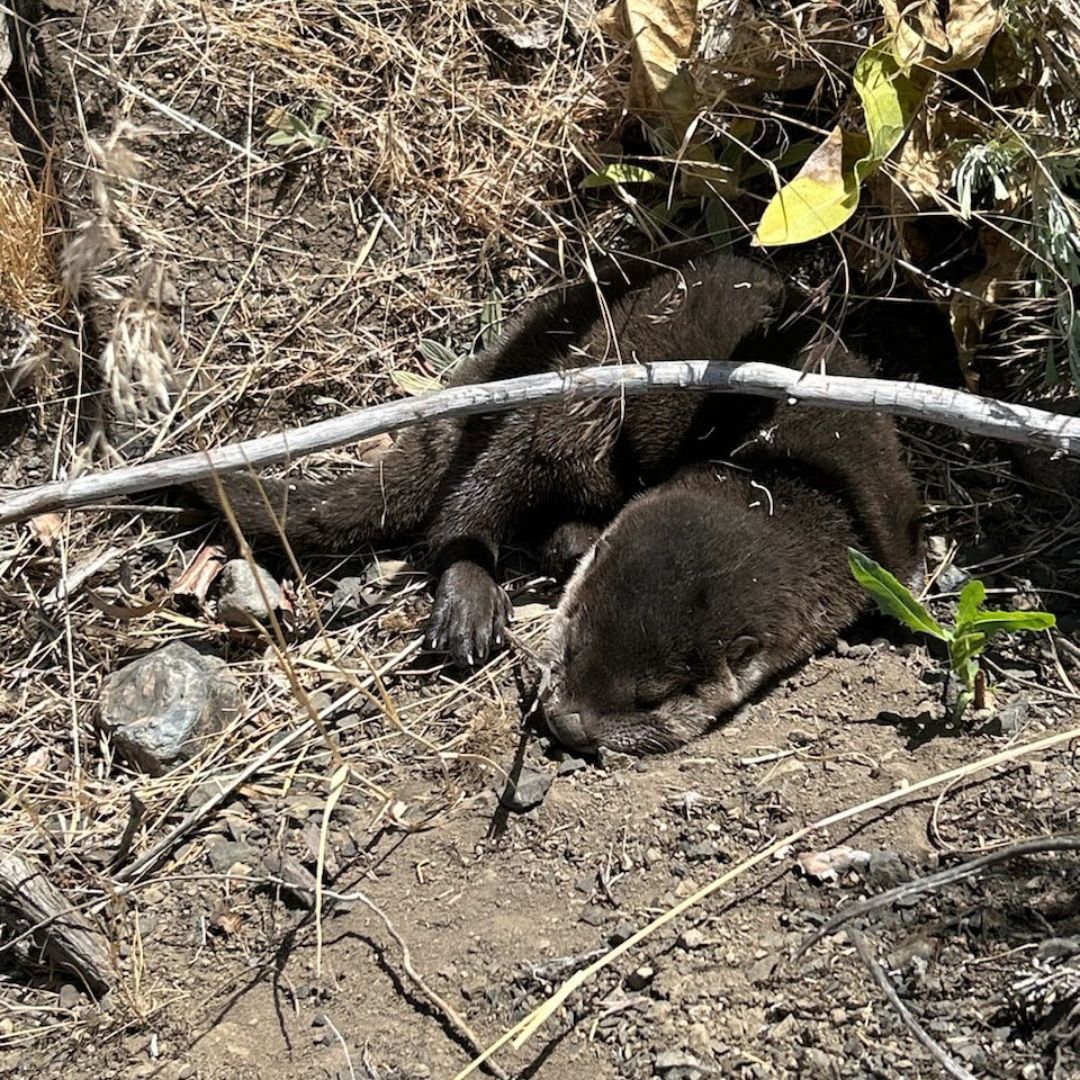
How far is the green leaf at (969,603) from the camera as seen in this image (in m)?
2.63

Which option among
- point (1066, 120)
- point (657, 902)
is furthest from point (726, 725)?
point (1066, 120)

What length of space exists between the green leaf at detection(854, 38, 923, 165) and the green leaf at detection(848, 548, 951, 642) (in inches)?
37.3

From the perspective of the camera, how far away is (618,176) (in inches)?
131

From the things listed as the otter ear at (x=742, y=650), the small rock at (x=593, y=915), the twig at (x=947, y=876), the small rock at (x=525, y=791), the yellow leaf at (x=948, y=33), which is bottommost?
the small rock at (x=525, y=791)

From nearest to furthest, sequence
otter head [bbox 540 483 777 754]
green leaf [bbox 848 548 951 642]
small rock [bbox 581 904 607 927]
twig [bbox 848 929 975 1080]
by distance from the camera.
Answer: twig [bbox 848 929 975 1080], small rock [bbox 581 904 607 927], green leaf [bbox 848 548 951 642], otter head [bbox 540 483 777 754]

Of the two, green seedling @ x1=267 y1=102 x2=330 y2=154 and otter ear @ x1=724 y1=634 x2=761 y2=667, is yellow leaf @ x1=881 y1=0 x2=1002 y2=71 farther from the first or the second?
green seedling @ x1=267 y1=102 x2=330 y2=154

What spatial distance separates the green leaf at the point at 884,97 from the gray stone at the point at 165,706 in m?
1.96

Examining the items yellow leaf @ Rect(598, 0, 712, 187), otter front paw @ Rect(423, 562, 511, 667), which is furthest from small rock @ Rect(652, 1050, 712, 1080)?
yellow leaf @ Rect(598, 0, 712, 187)

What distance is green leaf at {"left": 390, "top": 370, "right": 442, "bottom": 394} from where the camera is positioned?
3.40 meters

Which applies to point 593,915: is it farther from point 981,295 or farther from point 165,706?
point 981,295

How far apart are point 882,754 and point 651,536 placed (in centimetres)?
77

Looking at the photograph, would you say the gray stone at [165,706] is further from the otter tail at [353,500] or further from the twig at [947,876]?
the twig at [947,876]

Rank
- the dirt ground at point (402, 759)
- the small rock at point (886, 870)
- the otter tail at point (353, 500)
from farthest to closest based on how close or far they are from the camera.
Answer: the otter tail at point (353, 500) < the small rock at point (886, 870) < the dirt ground at point (402, 759)

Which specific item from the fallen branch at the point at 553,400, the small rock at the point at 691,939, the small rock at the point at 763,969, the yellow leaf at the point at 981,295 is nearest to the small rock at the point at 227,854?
the fallen branch at the point at 553,400
